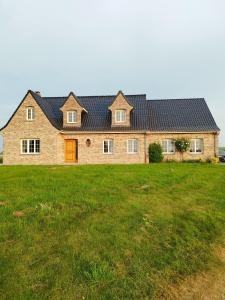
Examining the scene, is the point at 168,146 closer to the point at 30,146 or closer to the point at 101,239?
the point at 30,146

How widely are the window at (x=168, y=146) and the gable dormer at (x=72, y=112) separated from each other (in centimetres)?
930

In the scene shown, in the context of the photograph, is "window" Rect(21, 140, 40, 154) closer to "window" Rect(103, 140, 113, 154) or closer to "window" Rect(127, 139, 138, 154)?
"window" Rect(103, 140, 113, 154)

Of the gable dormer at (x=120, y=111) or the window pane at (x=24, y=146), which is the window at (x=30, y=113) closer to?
the window pane at (x=24, y=146)

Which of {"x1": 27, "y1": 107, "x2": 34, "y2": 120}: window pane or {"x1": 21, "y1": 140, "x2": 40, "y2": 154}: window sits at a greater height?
{"x1": 27, "y1": 107, "x2": 34, "y2": 120}: window pane

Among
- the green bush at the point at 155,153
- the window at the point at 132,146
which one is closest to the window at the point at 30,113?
the window at the point at 132,146

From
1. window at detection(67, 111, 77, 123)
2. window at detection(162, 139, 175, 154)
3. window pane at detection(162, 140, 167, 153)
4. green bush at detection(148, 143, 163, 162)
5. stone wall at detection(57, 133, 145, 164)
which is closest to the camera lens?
green bush at detection(148, 143, 163, 162)

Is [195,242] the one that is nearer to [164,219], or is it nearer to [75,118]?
[164,219]

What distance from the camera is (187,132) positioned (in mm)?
30156

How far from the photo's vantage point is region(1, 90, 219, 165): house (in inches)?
1158

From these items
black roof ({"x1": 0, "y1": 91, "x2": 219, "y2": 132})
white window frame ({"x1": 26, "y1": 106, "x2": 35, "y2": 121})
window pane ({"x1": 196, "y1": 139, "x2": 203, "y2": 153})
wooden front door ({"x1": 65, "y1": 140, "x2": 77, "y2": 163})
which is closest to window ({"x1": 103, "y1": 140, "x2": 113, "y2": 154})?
black roof ({"x1": 0, "y1": 91, "x2": 219, "y2": 132})

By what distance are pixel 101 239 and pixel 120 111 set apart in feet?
83.0

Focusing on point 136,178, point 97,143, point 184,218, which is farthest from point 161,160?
point 184,218

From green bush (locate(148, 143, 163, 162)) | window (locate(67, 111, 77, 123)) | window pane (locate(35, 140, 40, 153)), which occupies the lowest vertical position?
A: green bush (locate(148, 143, 163, 162))

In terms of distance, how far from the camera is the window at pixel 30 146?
97.3 feet
